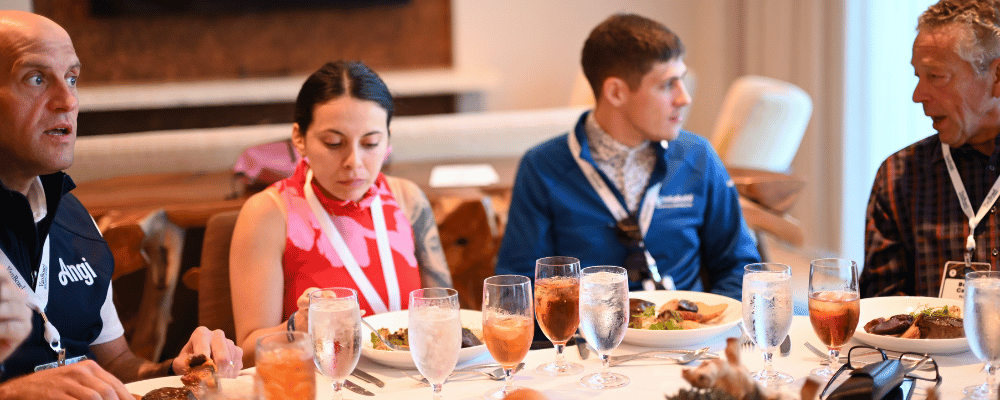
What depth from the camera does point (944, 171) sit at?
2064 millimetres

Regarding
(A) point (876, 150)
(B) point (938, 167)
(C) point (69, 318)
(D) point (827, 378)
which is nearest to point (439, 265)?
(C) point (69, 318)

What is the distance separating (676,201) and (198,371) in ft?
4.62

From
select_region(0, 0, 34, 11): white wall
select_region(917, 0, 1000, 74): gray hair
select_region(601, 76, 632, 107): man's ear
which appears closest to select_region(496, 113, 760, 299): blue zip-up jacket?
select_region(601, 76, 632, 107): man's ear

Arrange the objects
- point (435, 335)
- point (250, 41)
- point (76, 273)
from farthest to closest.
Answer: point (250, 41), point (76, 273), point (435, 335)

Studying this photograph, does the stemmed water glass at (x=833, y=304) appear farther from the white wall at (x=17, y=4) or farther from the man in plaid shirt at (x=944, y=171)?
the white wall at (x=17, y=4)

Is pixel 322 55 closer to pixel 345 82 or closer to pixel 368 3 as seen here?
pixel 368 3

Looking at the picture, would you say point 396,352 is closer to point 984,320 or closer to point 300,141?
point 300,141

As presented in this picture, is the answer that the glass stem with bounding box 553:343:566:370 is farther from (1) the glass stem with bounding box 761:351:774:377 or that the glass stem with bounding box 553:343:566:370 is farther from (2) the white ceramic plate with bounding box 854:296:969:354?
(2) the white ceramic plate with bounding box 854:296:969:354

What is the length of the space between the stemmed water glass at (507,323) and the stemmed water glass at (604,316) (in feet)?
0.33

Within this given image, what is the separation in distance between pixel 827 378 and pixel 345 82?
46.0 inches

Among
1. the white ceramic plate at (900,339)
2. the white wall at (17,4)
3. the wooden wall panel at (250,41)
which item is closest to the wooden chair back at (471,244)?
the white ceramic plate at (900,339)

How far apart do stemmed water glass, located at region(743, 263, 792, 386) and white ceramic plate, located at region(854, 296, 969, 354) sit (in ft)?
0.66

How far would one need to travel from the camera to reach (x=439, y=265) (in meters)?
2.17

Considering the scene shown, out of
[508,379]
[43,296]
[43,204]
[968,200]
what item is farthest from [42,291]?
[968,200]
